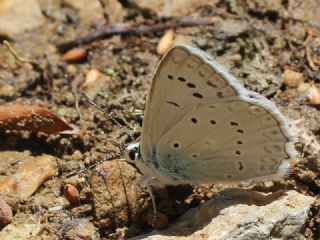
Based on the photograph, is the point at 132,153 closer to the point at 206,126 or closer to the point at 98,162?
the point at 98,162

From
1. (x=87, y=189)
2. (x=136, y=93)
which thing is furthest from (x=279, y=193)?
(x=136, y=93)

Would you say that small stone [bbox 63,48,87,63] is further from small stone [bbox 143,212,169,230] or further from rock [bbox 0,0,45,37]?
small stone [bbox 143,212,169,230]

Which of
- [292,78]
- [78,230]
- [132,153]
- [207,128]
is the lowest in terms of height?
[78,230]

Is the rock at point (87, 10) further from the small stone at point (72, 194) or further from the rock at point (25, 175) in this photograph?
the small stone at point (72, 194)

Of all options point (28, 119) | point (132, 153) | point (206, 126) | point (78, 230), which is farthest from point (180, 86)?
point (28, 119)

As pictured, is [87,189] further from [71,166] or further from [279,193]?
[279,193]
